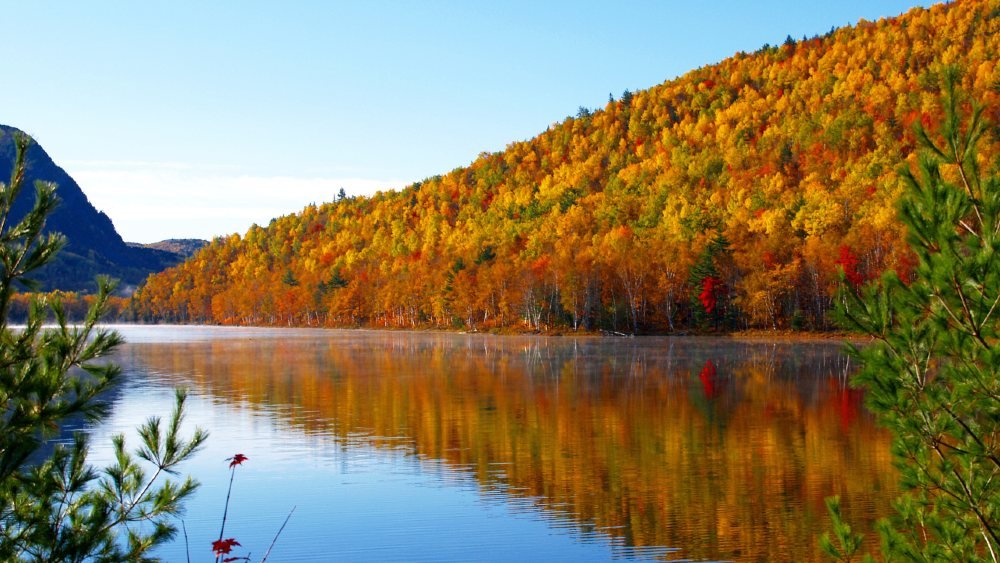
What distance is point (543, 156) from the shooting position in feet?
646

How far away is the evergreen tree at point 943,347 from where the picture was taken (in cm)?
710

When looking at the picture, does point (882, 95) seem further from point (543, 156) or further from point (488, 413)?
point (488, 413)

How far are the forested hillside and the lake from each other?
109ft

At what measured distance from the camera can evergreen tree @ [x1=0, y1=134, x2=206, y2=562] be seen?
7.11 m

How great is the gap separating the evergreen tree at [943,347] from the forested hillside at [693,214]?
169ft

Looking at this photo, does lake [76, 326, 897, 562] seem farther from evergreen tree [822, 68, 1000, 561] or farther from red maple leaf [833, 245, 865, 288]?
red maple leaf [833, 245, 865, 288]

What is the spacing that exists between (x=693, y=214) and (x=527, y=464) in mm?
99827

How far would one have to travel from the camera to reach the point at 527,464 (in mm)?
21234

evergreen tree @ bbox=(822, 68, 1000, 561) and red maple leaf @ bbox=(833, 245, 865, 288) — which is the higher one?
red maple leaf @ bbox=(833, 245, 865, 288)

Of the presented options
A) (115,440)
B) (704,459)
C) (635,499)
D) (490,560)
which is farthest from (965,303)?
(704,459)

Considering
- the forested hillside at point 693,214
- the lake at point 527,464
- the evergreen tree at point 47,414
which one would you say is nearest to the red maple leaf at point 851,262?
the forested hillside at point 693,214

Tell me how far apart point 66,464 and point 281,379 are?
35911 mm

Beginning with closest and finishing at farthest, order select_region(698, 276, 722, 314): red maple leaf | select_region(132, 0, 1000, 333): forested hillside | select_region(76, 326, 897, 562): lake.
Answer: select_region(76, 326, 897, 562): lake < select_region(698, 276, 722, 314): red maple leaf < select_region(132, 0, 1000, 333): forested hillside

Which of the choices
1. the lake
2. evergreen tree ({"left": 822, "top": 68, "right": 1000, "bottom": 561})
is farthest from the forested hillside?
evergreen tree ({"left": 822, "top": 68, "right": 1000, "bottom": 561})
